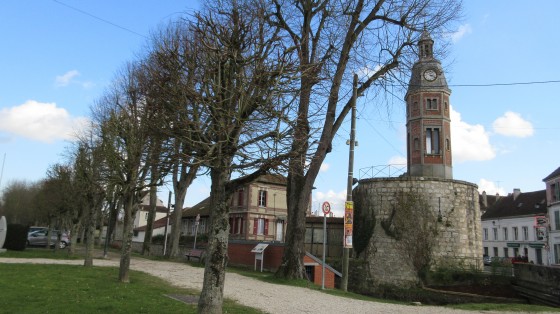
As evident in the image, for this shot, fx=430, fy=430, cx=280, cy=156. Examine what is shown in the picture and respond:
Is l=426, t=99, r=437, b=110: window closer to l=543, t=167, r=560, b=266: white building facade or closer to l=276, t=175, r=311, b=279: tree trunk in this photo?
l=276, t=175, r=311, b=279: tree trunk

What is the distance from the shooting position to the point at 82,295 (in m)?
9.20

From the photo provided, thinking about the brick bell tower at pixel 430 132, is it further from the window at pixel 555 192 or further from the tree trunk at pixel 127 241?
the tree trunk at pixel 127 241

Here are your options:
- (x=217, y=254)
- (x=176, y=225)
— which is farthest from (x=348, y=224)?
(x=176, y=225)

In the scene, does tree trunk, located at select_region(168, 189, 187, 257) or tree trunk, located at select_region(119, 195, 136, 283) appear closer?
tree trunk, located at select_region(119, 195, 136, 283)

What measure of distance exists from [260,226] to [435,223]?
21295 millimetres

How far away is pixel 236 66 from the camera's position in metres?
7.45

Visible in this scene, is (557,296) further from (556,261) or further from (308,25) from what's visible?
(556,261)

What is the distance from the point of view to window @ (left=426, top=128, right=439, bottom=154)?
105 ft

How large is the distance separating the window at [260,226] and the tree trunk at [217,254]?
3763 cm

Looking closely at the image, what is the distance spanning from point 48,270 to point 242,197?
32.0 meters

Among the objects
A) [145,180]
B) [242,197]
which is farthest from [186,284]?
[242,197]

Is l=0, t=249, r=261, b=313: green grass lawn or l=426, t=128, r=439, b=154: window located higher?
l=426, t=128, r=439, b=154: window

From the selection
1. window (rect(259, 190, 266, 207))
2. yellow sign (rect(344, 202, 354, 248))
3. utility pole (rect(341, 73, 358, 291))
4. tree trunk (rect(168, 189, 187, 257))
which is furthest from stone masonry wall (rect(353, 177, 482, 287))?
window (rect(259, 190, 266, 207))

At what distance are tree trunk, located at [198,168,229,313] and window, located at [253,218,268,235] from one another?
123 feet
